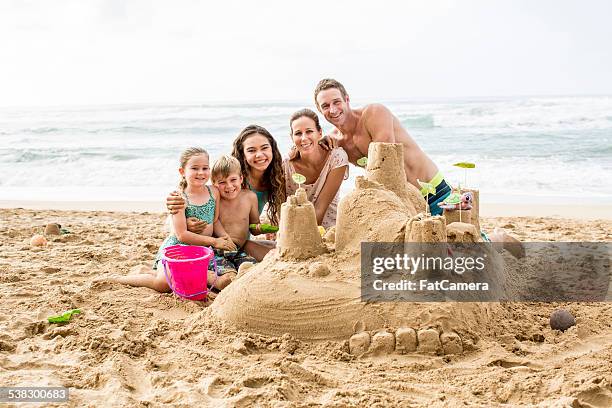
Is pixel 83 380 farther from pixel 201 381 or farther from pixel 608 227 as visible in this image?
pixel 608 227

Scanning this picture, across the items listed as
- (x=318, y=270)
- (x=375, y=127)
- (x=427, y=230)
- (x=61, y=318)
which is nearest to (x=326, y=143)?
(x=375, y=127)

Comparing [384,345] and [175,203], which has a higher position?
[175,203]

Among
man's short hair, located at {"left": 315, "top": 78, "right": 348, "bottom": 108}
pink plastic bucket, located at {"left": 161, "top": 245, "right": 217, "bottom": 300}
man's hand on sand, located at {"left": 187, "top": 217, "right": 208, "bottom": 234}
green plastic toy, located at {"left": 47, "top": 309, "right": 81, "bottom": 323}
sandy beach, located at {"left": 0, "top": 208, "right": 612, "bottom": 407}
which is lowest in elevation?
sandy beach, located at {"left": 0, "top": 208, "right": 612, "bottom": 407}

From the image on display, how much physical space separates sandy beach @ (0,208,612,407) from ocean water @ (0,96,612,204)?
5.11 meters

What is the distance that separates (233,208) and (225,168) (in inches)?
→ 12.1

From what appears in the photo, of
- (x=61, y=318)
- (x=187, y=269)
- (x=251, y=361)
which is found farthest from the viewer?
(x=187, y=269)

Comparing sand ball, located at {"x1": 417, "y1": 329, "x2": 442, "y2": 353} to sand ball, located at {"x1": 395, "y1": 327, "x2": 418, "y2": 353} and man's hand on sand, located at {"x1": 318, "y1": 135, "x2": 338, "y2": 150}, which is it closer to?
sand ball, located at {"x1": 395, "y1": 327, "x2": 418, "y2": 353}

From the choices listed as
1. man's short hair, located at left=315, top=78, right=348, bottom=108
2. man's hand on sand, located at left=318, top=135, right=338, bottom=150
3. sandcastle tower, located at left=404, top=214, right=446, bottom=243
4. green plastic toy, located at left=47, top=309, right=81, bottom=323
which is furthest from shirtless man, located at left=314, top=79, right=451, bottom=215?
green plastic toy, located at left=47, top=309, right=81, bottom=323

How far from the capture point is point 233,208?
154 inches

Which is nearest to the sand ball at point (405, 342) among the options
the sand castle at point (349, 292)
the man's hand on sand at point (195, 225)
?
the sand castle at point (349, 292)

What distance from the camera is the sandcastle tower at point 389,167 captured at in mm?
2982

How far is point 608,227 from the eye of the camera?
218 inches

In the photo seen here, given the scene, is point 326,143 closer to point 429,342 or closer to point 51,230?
point 429,342

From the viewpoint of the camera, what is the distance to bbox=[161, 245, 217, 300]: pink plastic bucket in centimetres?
321
